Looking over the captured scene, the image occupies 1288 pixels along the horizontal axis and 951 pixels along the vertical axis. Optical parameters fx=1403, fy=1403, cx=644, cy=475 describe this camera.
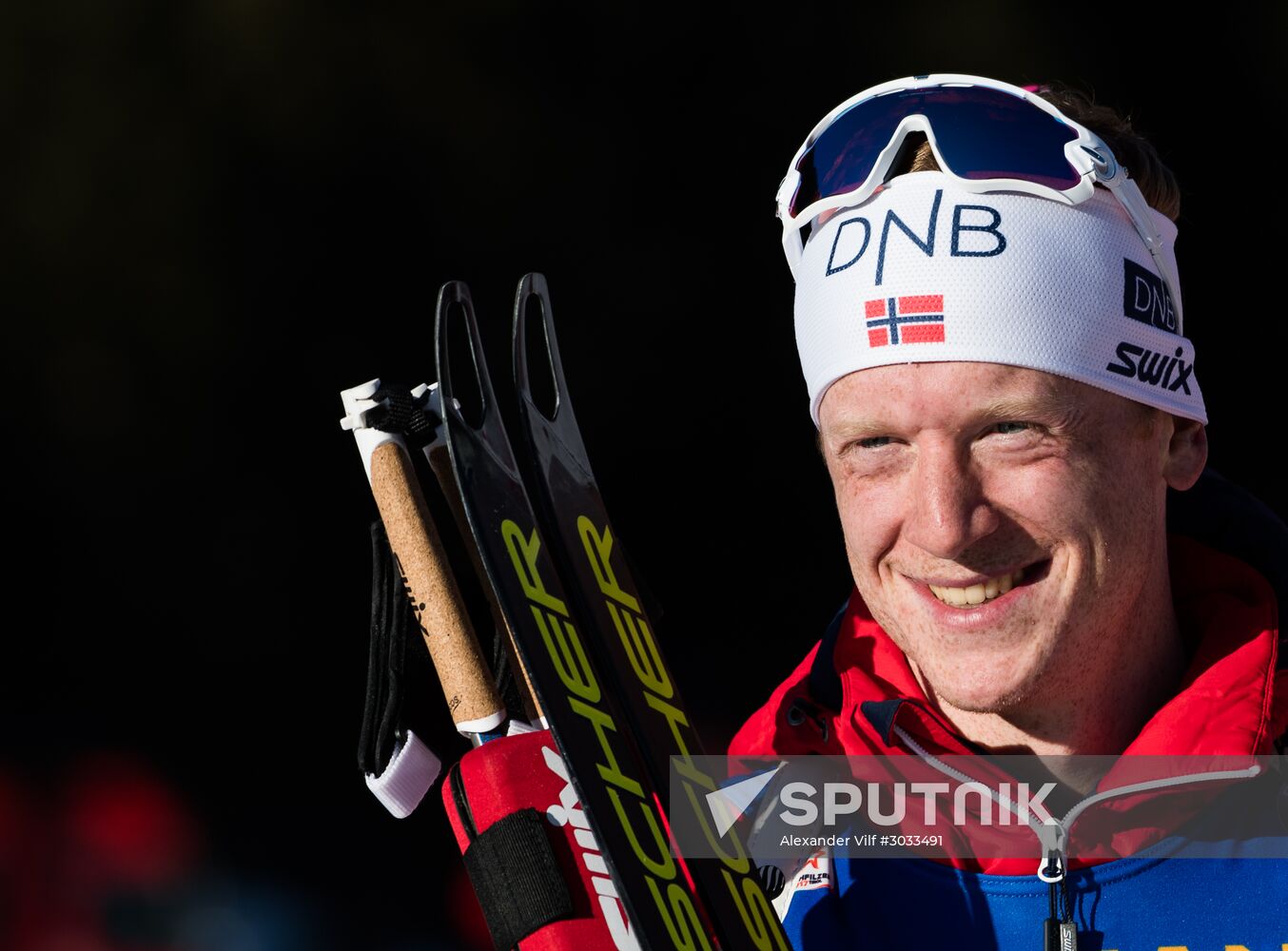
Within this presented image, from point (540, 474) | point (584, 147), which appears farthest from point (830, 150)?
point (584, 147)

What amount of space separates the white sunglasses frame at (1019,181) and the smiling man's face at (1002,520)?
195mm

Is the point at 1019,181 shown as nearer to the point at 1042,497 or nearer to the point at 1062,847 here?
the point at 1042,497

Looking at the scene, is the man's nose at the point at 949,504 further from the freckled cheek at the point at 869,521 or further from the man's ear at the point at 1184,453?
the man's ear at the point at 1184,453

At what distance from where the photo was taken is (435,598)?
1.57 m

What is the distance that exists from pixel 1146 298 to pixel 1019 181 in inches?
7.6

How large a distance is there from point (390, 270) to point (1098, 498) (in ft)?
6.56

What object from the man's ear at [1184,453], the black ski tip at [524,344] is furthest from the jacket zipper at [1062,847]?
the black ski tip at [524,344]

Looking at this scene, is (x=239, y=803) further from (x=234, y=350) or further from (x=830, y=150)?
(x=830, y=150)

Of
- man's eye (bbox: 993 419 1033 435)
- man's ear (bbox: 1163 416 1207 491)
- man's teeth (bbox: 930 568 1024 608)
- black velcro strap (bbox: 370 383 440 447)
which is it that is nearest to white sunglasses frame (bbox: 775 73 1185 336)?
man's ear (bbox: 1163 416 1207 491)

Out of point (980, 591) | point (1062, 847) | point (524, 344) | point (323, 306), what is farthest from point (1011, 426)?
point (323, 306)

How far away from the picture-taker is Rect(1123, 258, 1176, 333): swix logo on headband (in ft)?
4.89

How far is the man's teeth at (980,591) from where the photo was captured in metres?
1.45

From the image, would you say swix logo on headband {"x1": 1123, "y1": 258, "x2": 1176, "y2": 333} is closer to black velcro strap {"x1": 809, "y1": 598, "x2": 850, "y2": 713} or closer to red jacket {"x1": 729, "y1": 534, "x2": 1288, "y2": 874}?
red jacket {"x1": 729, "y1": 534, "x2": 1288, "y2": 874}

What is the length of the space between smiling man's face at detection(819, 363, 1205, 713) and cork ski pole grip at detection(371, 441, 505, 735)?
439 millimetres
